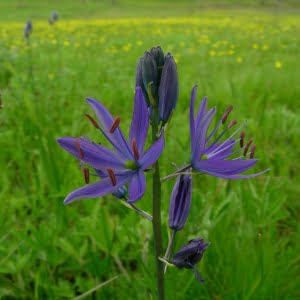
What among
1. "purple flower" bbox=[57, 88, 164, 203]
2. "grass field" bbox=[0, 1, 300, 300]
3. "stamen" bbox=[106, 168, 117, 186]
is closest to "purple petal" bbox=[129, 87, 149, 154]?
"purple flower" bbox=[57, 88, 164, 203]

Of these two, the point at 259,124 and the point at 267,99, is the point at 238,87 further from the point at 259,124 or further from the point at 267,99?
the point at 259,124

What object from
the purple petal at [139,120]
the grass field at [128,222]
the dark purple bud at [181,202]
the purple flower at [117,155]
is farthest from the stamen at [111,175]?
the grass field at [128,222]

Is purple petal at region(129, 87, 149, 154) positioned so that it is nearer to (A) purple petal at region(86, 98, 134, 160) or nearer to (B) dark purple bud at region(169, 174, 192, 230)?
Result: (A) purple petal at region(86, 98, 134, 160)

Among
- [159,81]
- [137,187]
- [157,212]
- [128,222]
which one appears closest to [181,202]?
[157,212]

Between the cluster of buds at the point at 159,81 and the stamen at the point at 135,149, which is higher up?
the cluster of buds at the point at 159,81

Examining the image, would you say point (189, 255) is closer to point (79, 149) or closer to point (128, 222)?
point (79, 149)

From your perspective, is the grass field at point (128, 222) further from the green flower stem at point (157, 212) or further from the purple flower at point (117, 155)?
the purple flower at point (117, 155)
